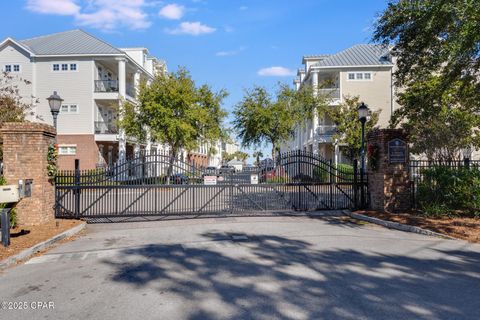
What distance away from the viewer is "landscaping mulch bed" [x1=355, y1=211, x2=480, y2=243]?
9326 mm

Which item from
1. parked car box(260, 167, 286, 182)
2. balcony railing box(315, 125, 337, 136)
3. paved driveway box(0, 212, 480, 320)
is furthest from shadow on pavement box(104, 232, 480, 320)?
balcony railing box(315, 125, 337, 136)

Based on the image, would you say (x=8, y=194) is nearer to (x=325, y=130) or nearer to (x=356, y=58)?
(x=325, y=130)

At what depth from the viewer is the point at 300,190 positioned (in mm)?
13992

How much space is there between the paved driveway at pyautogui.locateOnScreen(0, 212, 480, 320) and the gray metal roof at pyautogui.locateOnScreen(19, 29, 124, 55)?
26.4m

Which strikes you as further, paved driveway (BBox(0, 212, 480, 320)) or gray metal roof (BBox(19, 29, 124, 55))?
gray metal roof (BBox(19, 29, 124, 55))

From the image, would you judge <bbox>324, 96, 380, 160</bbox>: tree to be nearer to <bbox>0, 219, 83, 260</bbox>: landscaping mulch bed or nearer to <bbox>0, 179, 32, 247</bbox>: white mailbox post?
<bbox>0, 219, 83, 260</bbox>: landscaping mulch bed

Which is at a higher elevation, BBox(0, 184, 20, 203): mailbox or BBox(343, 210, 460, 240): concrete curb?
BBox(0, 184, 20, 203): mailbox

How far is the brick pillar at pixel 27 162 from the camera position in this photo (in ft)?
35.5

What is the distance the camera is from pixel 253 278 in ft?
19.7

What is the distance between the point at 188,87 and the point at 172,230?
55.0ft

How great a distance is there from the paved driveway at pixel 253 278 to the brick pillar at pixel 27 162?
88.8 inches

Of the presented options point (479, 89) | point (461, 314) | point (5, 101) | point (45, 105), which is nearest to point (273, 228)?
point (461, 314)

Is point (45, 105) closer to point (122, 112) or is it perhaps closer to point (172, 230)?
point (122, 112)

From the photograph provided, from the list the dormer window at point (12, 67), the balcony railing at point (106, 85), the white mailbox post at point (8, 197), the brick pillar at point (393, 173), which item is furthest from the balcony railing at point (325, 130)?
the white mailbox post at point (8, 197)
